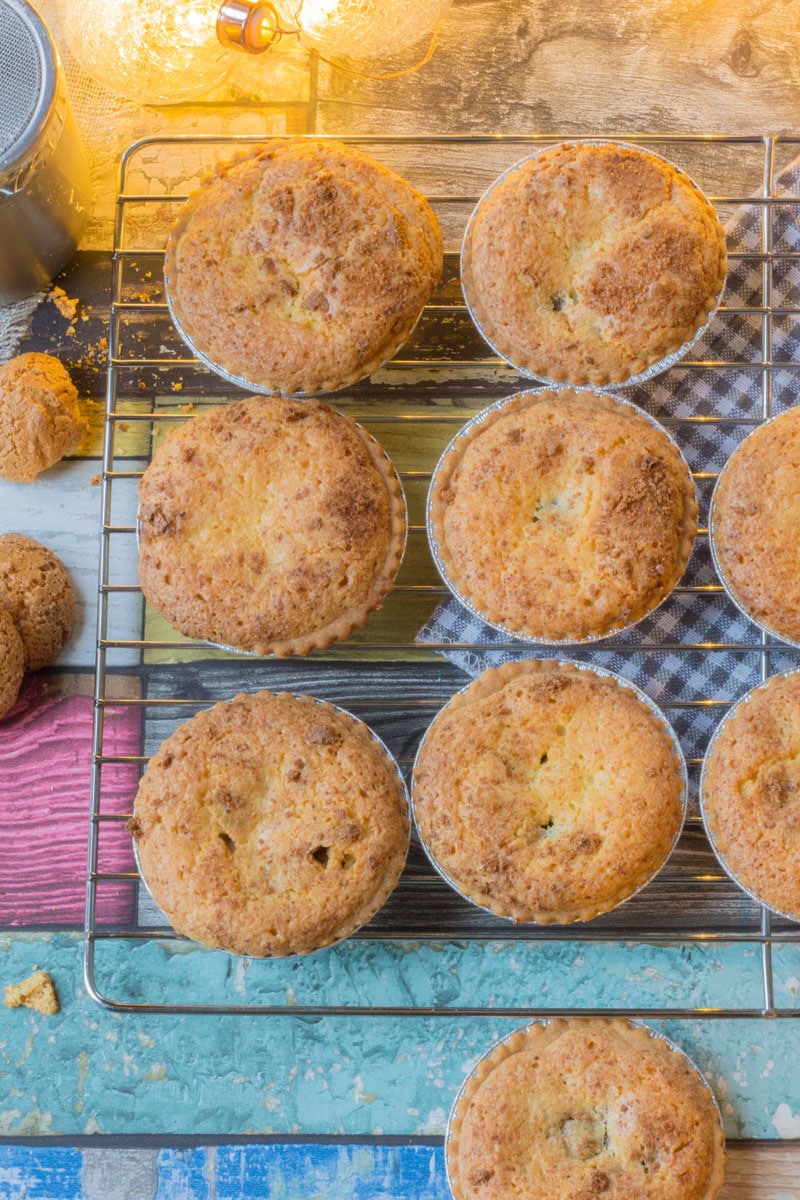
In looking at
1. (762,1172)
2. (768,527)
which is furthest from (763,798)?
(762,1172)

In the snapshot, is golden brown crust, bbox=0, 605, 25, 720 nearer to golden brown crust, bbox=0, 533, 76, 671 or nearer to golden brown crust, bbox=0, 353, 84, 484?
golden brown crust, bbox=0, 533, 76, 671

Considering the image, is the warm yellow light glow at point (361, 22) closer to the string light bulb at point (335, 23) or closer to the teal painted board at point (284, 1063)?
the string light bulb at point (335, 23)

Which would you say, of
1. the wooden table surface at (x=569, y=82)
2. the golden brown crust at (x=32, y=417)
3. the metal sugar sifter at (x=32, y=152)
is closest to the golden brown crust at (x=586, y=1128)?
the golden brown crust at (x=32, y=417)

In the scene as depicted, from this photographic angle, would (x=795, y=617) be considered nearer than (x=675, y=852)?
Yes

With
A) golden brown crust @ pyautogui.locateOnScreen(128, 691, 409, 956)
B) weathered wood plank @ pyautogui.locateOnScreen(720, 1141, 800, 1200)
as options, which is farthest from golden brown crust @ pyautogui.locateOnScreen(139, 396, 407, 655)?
weathered wood plank @ pyautogui.locateOnScreen(720, 1141, 800, 1200)

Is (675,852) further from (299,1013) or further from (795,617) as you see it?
(299,1013)

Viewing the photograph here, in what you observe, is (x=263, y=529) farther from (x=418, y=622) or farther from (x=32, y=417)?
(x=32, y=417)

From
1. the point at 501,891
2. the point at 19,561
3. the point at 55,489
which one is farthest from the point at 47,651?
the point at 501,891
